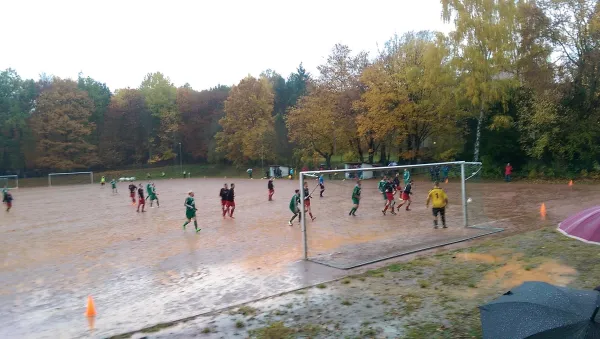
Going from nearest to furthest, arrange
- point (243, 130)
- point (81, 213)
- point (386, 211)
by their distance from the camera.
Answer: point (386, 211)
point (81, 213)
point (243, 130)

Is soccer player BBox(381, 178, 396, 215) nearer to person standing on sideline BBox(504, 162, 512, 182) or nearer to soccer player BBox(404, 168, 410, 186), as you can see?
soccer player BBox(404, 168, 410, 186)

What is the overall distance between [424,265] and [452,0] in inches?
1262

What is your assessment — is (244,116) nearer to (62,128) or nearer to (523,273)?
(62,128)

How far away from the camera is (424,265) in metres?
10.7

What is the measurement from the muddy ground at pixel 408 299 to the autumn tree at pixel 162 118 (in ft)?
246

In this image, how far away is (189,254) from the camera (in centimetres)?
1395

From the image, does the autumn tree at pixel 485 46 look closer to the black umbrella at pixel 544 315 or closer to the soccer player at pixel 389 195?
the soccer player at pixel 389 195

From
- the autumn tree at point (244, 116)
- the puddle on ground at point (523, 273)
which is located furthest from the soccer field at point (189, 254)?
the autumn tree at point (244, 116)

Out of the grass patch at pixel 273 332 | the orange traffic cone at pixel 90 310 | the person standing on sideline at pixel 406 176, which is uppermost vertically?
the person standing on sideline at pixel 406 176

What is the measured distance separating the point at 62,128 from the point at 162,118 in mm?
15893

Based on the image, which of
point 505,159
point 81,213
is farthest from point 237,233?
point 505,159

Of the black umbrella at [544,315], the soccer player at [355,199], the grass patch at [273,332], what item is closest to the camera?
the black umbrella at [544,315]

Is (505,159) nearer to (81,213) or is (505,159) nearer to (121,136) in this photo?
(81,213)

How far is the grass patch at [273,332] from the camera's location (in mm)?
6938
